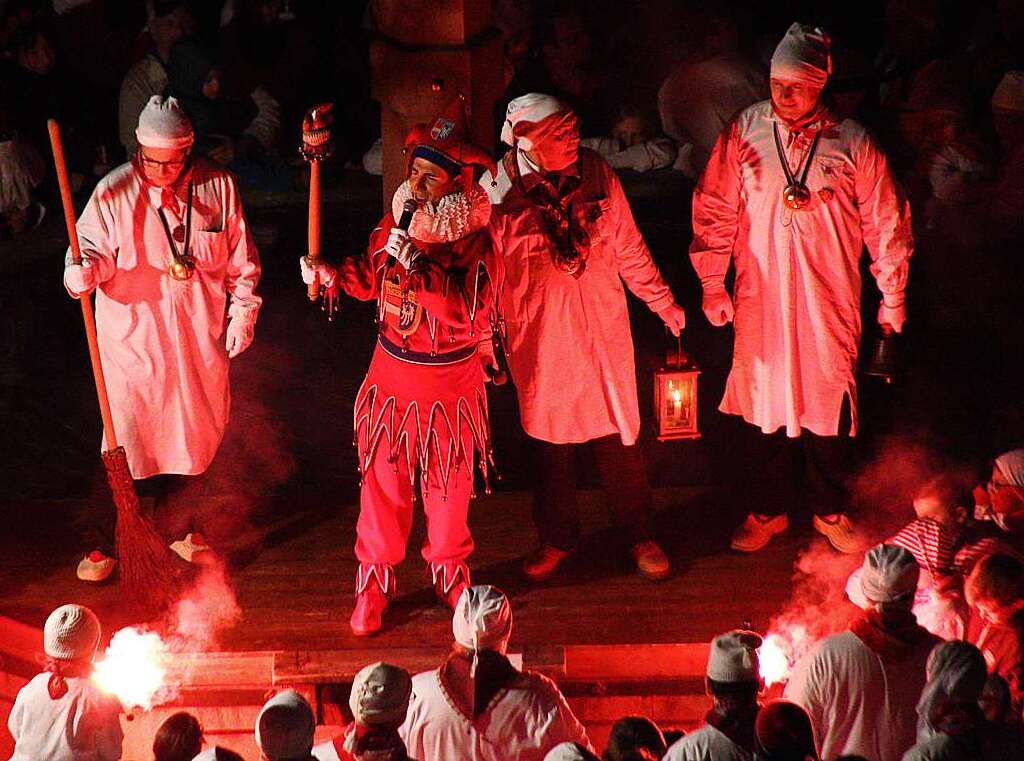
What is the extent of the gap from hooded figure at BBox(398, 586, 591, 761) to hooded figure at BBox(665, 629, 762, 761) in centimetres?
57

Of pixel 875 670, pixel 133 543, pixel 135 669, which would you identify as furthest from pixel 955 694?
pixel 133 543

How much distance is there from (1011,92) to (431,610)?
575cm

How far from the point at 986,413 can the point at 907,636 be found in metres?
3.54

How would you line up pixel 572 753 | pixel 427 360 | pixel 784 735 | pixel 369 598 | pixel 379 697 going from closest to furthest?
pixel 572 753 < pixel 784 735 < pixel 379 697 < pixel 427 360 < pixel 369 598

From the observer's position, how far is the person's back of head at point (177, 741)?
512 cm

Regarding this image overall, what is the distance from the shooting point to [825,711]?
5.48 meters

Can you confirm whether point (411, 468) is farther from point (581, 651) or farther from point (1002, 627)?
point (1002, 627)

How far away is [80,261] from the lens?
6465mm

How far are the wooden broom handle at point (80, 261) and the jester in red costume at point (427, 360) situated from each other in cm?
91

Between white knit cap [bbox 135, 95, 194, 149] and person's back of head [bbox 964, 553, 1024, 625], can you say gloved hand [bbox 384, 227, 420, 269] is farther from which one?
person's back of head [bbox 964, 553, 1024, 625]

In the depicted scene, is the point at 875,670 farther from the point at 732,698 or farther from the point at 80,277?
the point at 80,277

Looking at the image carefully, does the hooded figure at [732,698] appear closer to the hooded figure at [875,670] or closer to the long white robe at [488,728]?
the hooded figure at [875,670]

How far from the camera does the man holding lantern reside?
6535 millimetres

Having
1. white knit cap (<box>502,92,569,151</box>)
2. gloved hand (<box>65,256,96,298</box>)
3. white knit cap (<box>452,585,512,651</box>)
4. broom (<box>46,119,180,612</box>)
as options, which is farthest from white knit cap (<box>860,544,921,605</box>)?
gloved hand (<box>65,256,96,298</box>)
